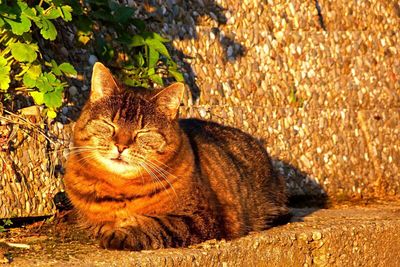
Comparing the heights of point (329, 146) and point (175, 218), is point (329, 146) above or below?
above

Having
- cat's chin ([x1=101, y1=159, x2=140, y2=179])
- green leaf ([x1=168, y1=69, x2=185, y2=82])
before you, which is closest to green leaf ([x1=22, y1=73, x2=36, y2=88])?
cat's chin ([x1=101, y1=159, x2=140, y2=179])

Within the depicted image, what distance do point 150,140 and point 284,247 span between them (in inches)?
36.9

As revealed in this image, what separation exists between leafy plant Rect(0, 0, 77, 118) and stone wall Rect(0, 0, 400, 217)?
1.31 meters

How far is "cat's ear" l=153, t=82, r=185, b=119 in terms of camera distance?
15.1 feet

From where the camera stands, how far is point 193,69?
5.96 meters

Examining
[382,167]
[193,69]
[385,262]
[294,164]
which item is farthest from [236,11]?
[385,262]

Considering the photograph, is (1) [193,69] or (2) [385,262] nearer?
(2) [385,262]

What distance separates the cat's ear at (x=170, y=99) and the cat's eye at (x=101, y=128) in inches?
12.2

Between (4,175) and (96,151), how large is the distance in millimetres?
585

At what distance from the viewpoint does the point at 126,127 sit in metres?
4.45

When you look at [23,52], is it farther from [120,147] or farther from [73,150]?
[120,147]

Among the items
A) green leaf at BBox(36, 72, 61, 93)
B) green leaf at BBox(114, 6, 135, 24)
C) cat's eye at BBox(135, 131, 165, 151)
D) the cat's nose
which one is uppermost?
green leaf at BBox(114, 6, 135, 24)

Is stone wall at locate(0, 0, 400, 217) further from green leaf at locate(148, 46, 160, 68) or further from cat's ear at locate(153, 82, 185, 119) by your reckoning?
cat's ear at locate(153, 82, 185, 119)

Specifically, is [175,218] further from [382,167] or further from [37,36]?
[382,167]
